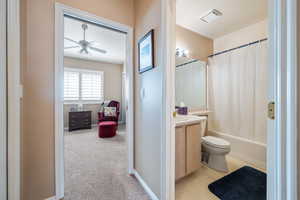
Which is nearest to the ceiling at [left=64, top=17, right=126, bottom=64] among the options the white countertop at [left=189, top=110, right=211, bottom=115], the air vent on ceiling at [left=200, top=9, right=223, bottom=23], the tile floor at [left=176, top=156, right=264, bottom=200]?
the air vent on ceiling at [left=200, top=9, right=223, bottom=23]

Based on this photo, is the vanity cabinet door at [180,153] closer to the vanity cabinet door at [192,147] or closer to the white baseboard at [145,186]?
the vanity cabinet door at [192,147]

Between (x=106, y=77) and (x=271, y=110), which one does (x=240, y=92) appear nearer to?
(x=271, y=110)

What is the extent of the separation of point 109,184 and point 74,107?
3386mm

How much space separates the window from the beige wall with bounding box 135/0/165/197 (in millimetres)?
3517

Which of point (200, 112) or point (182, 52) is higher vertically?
point (182, 52)

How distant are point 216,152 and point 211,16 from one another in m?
2.13

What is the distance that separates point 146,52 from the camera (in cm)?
144

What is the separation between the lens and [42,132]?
4.07 feet

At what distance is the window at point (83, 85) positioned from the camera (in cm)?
422

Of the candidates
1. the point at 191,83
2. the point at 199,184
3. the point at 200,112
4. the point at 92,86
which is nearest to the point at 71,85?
the point at 92,86

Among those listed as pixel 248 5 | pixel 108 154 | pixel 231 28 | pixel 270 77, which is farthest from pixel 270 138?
pixel 231 28
